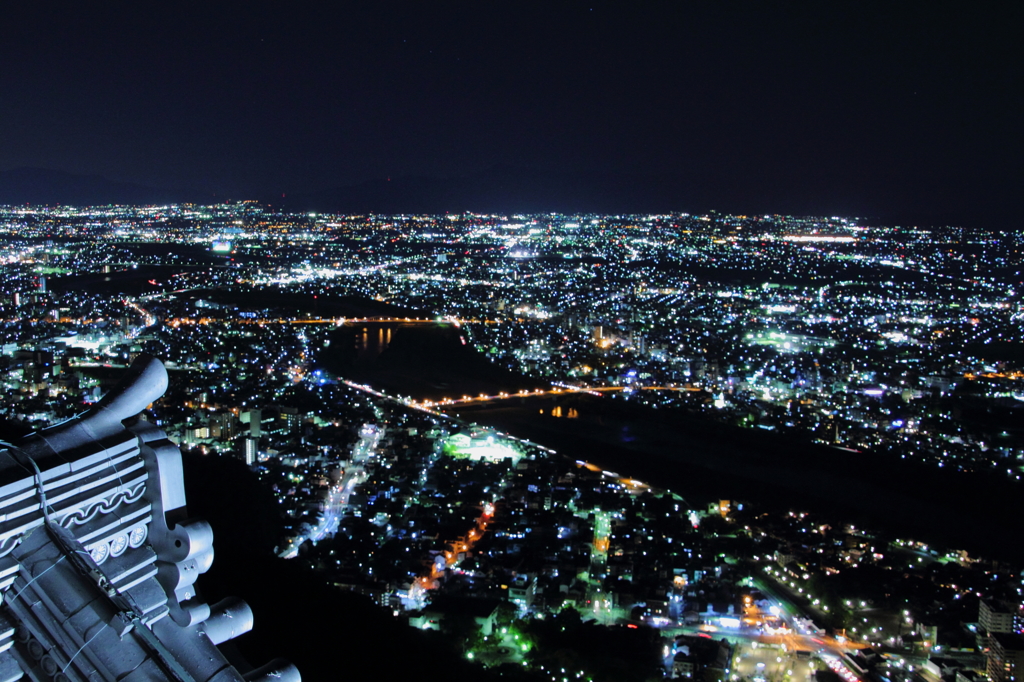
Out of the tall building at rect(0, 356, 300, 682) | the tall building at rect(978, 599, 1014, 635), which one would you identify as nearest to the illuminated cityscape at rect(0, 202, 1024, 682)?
the tall building at rect(978, 599, 1014, 635)

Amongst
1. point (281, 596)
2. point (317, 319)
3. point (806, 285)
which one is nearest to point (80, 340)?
point (317, 319)

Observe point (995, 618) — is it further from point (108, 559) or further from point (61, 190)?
point (61, 190)

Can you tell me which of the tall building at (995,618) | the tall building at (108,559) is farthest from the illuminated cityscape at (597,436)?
the tall building at (108,559)

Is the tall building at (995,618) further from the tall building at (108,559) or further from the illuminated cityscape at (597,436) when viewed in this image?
the tall building at (108,559)

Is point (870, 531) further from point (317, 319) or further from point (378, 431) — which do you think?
point (317, 319)

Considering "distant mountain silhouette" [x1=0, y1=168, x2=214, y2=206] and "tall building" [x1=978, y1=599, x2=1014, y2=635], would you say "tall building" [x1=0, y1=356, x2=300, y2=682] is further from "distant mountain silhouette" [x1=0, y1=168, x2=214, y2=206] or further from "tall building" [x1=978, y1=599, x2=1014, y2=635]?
"distant mountain silhouette" [x1=0, y1=168, x2=214, y2=206]
